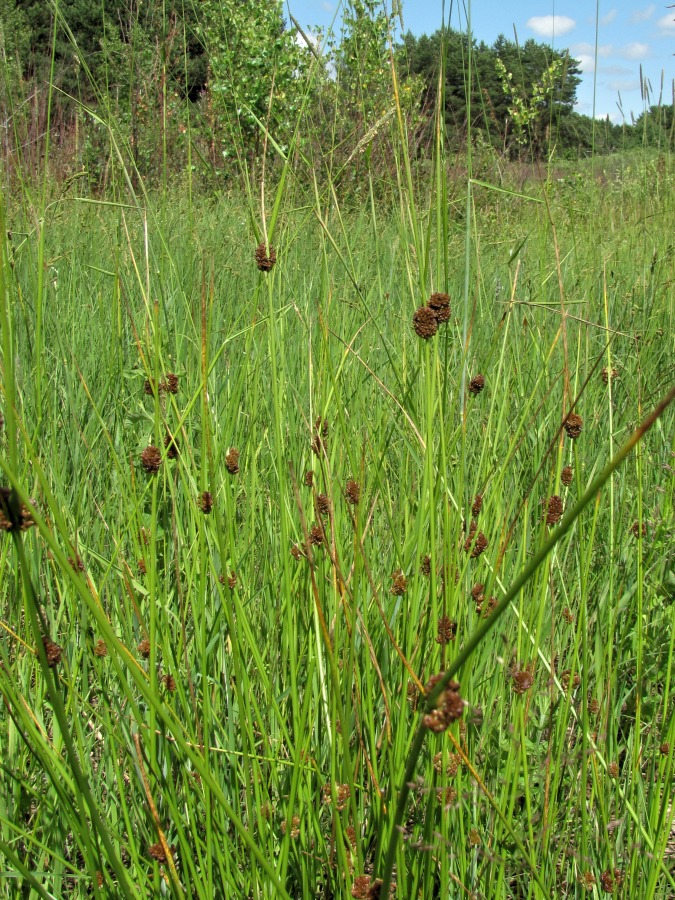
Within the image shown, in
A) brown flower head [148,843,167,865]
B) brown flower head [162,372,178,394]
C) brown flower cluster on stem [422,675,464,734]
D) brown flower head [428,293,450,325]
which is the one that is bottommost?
brown flower head [148,843,167,865]

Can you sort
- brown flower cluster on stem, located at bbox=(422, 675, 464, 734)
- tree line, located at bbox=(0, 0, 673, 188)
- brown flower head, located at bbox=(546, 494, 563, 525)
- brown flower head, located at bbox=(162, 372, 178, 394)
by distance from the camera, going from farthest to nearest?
1. tree line, located at bbox=(0, 0, 673, 188)
2. brown flower head, located at bbox=(162, 372, 178, 394)
3. brown flower head, located at bbox=(546, 494, 563, 525)
4. brown flower cluster on stem, located at bbox=(422, 675, 464, 734)

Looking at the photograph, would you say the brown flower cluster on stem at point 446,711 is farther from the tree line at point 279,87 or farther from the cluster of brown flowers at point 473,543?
the tree line at point 279,87

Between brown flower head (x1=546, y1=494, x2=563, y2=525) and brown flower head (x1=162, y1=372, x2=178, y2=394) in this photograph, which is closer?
brown flower head (x1=546, y1=494, x2=563, y2=525)

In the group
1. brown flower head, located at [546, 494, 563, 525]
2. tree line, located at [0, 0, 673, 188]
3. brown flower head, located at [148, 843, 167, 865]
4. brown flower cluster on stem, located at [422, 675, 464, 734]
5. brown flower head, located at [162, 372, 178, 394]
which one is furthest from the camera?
tree line, located at [0, 0, 673, 188]

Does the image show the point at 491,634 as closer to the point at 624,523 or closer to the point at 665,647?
the point at 665,647

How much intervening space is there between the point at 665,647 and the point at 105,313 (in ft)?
6.26

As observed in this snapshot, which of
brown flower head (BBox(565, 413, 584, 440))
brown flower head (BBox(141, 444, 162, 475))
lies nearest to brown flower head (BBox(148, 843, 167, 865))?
brown flower head (BBox(141, 444, 162, 475))

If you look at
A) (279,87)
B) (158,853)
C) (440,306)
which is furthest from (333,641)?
(279,87)

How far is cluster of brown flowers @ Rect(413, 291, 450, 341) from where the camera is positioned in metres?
0.79

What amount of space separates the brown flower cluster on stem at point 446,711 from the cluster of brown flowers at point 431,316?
0.47 m

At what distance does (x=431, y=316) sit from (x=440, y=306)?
0.11 feet

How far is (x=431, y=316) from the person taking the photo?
2.60 ft

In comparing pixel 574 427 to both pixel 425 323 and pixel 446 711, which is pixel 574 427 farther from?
pixel 446 711

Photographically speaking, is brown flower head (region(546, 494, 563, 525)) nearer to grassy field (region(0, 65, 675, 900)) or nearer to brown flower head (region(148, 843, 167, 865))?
grassy field (region(0, 65, 675, 900))
